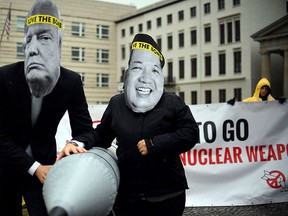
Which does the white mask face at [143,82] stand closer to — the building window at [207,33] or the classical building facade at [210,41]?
the classical building facade at [210,41]

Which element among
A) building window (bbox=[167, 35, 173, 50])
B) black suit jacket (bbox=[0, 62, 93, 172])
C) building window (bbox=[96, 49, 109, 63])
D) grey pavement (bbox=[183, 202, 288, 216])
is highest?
building window (bbox=[167, 35, 173, 50])

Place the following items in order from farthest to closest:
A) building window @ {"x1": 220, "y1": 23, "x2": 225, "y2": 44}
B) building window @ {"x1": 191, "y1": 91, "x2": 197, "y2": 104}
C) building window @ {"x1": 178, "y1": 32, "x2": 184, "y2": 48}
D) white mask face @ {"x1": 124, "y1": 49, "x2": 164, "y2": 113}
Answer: building window @ {"x1": 178, "y1": 32, "x2": 184, "y2": 48} < building window @ {"x1": 191, "y1": 91, "x2": 197, "y2": 104} < building window @ {"x1": 220, "y1": 23, "x2": 225, "y2": 44} < white mask face @ {"x1": 124, "y1": 49, "x2": 164, "y2": 113}

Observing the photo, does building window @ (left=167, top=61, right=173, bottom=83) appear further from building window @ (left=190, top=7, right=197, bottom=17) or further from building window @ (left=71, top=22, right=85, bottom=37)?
building window @ (left=71, top=22, right=85, bottom=37)

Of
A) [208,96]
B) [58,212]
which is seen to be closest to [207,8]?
[208,96]

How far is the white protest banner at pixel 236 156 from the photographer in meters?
6.69

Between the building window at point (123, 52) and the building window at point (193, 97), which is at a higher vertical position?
the building window at point (123, 52)

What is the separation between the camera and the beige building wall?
59906 millimetres

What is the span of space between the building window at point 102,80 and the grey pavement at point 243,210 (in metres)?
58.0

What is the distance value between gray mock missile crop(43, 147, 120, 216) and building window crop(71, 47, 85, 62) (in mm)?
60352

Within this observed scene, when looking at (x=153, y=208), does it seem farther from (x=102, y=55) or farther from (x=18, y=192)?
(x=102, y=55)

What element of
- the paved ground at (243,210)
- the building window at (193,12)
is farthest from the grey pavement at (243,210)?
the building window at (193,12)

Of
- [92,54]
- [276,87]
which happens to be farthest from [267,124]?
[92,54]

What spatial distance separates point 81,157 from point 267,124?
5013 millimetres

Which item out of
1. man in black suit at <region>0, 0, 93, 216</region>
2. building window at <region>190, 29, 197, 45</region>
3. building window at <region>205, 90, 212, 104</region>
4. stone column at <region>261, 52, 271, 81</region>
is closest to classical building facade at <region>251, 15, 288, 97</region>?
stone column at <region>261, 52, 271, 81</region>
